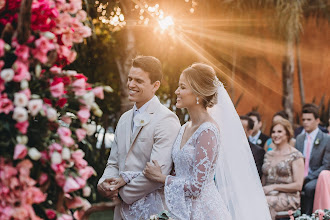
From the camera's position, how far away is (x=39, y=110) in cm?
186

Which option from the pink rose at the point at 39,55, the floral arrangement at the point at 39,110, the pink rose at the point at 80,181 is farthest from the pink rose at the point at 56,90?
the pink rose at the point at 80,181

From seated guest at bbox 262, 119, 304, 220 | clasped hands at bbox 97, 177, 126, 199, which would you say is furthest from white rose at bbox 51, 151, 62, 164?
seated guest at bbox 262, 119, 304, 220

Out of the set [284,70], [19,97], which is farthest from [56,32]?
[284,70]

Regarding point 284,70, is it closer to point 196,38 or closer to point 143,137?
point 196,38

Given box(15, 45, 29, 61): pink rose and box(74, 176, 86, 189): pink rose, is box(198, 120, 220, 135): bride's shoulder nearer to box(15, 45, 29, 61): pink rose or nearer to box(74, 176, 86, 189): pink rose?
box(74, 176, 86, 189): pink rose

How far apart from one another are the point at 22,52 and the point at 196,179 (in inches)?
79.2

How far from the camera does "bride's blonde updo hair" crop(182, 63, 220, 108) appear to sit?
12.4ft

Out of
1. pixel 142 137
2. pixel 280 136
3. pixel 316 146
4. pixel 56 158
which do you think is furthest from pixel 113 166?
pixel 316 146

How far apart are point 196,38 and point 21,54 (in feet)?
19.5

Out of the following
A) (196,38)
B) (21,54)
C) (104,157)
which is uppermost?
(21,54)

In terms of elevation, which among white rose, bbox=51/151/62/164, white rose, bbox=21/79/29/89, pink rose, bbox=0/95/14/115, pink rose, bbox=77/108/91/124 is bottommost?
white rose, bbox=51/151/62/164

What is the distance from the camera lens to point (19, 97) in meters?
1.80

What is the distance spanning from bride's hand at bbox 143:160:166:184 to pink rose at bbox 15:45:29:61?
186 centimetres

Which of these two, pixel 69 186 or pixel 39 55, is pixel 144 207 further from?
pixel 39 55
